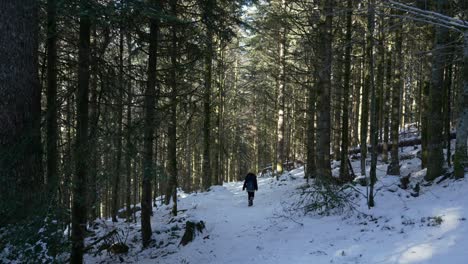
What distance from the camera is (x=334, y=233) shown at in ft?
25.5

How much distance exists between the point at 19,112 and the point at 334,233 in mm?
7046

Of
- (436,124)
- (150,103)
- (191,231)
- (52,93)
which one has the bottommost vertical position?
(191,231)

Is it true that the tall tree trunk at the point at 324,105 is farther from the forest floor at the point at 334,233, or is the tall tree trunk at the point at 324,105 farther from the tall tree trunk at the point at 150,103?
the tall tree trunk at the point at 150,103

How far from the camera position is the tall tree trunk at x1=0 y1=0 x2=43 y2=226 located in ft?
15.1

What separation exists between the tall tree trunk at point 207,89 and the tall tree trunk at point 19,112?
478cm

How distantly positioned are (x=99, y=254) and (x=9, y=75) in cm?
714

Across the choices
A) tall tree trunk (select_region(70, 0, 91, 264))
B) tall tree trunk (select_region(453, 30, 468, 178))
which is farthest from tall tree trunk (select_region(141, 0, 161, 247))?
tall tree trunk (select_region(453, 30, 468, 178))

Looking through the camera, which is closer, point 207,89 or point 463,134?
point 463,134

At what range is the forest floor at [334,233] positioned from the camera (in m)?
5.96

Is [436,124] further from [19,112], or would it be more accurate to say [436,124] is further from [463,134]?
[19,112]

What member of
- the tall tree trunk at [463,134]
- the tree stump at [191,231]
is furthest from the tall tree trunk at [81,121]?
the tall tree trunk at [463,134]

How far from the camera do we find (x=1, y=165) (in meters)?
4.54

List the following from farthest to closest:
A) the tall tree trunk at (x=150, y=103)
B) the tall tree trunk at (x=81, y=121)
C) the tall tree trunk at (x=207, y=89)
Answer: the tall tree trunk at (x=150, y=103), the tall tree trunk at (x=207, y=89), the tall tree trunk at (x=81, y=121)

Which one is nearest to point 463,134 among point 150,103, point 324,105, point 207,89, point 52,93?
point 324,105
